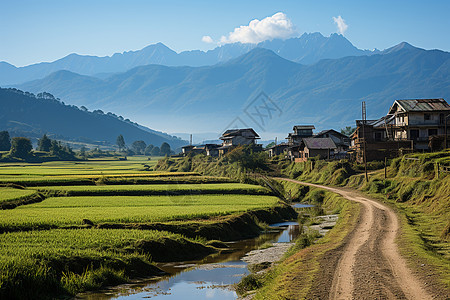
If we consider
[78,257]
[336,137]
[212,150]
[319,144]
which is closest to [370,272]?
[78,257]

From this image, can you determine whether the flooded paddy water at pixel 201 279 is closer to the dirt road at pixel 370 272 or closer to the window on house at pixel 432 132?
the dirt road at pixel 370 272

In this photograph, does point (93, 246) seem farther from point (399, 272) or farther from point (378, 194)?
point (378, 194)

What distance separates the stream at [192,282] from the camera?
20797mm

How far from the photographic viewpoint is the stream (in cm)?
2080

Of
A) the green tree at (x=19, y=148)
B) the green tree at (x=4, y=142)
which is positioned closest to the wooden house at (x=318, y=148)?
the green tree at (x=19, y=148)

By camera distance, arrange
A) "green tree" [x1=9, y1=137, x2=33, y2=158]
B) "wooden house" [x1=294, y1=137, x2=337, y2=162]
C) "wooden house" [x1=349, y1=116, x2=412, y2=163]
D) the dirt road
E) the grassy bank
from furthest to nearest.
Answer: "green tree" [x1=9, y1=137, x2=33, y2=158] < "wooden house" [x1=294, y1=137, x2=337, y2=162] < "wooden house" [x1=349, y1=116, x2=412, y2=163] < the grassy bank < the dirt road

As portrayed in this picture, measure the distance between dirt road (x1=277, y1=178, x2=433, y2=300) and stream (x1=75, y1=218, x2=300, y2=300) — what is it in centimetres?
461

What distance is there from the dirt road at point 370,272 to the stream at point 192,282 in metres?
4.61

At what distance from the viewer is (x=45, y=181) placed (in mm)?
61938

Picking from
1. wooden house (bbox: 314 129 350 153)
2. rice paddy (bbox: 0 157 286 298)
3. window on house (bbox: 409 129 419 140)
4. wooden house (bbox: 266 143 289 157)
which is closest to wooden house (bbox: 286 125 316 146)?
wooden house (bbox: 266 143 289 157)

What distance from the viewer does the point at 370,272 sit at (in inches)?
768

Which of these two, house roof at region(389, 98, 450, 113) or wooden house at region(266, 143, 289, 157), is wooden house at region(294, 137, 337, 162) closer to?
house roof at region(389, 98, 450, 113)

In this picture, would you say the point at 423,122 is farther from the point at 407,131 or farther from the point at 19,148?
Result: the point at 19,148

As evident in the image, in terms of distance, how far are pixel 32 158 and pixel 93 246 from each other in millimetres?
136733
